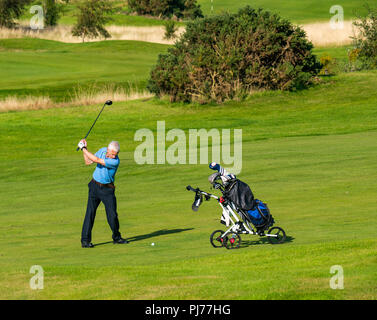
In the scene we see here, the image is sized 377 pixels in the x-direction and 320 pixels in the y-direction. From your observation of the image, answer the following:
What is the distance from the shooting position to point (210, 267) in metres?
11.8

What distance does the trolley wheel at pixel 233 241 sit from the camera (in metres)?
13.3

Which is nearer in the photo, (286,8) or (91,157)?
(91,157)

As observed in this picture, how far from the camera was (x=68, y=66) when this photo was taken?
53.8 meters

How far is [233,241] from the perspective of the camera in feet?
43.7

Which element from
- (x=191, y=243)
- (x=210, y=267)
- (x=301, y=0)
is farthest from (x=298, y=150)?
(x=301, y=0)

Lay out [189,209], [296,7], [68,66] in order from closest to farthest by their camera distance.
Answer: [189,209] → [68,66] → [296,7]

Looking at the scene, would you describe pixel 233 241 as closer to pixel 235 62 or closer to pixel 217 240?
pixel 217 240

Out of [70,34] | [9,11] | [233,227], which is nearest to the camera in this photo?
[233,227]

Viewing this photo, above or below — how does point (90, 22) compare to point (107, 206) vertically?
above

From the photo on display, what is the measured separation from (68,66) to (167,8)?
147 feet

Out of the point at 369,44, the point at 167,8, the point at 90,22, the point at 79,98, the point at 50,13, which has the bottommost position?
the point at 79,98

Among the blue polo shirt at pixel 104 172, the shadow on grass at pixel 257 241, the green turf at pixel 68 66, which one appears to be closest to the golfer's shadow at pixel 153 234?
the blue polo shirt at pixel 104 172

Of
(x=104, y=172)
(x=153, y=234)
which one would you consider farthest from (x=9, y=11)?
(x=104, y=172)
